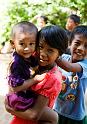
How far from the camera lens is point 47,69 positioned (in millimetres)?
2180

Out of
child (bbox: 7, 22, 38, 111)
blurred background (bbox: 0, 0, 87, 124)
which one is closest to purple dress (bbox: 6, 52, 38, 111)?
child (bbox: 7, 22, 38, 111)

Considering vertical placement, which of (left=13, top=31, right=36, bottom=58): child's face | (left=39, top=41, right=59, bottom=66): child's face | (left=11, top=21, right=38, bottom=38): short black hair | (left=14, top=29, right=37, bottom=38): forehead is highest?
(left=11, top=21, right=38, bottom=38): short black hair

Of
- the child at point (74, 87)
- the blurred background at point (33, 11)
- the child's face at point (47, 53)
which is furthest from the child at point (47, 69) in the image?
the blurred background at point (33, 11)

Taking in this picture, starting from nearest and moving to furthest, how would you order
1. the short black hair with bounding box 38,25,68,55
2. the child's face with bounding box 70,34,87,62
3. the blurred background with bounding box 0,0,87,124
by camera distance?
the short black hair with bounding box 38,25,68,55 → the child's face with bounding box 70,34,87,62 → the blurred background with bounding box 0,0,87,124

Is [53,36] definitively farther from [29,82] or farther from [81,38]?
[81,38]

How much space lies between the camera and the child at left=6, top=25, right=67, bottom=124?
6.84ft

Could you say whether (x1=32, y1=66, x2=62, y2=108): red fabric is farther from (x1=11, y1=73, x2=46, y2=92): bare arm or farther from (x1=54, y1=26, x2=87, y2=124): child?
(x1=54, y1=26, x2=87, y2=124): child

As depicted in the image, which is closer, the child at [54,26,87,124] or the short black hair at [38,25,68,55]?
the short black hair at [38,25,68,55]

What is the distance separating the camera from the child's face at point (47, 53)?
210cm

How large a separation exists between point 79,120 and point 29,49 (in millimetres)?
1019

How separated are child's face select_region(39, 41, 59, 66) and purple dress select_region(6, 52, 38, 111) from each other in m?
0.10

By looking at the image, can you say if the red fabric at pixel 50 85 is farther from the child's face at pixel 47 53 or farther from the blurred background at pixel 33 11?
the blurred background at pixel 33 11

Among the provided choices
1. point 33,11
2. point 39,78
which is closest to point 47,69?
point 39,78

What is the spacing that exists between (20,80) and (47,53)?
0.77 feet
